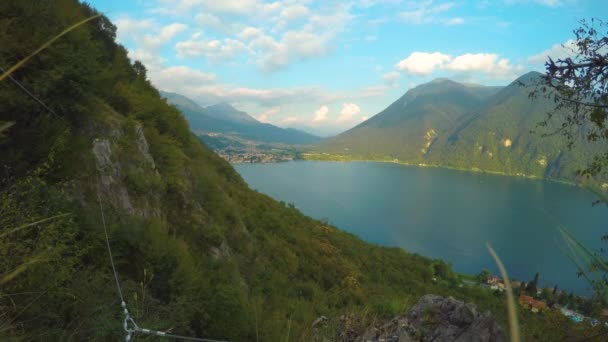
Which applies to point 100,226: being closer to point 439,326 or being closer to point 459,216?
point 439,326


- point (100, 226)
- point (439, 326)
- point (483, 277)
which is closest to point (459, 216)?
point (483, 277)

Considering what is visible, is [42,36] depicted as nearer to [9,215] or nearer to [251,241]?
[9,215]

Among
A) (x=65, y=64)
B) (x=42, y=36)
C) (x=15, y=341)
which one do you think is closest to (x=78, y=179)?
(x=65, y=64)

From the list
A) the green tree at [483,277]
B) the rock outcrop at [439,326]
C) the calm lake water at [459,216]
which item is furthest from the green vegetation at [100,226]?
the green tree at [483,277]

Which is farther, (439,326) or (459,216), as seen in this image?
(459,216)

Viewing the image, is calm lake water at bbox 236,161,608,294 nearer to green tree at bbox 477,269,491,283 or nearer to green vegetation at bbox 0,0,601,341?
green tree at bbox 477,269,491,283

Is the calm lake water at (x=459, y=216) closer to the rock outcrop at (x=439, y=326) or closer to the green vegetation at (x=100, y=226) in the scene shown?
the rock outcrop at (x=439, y=326)
